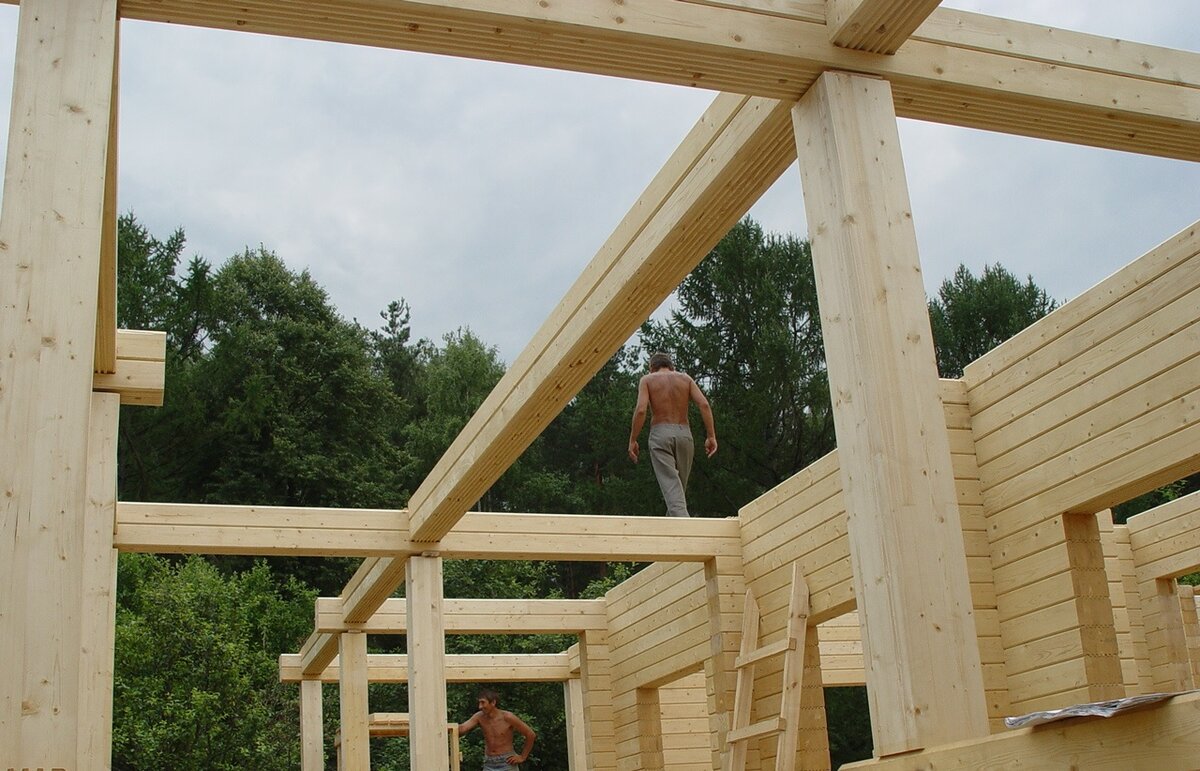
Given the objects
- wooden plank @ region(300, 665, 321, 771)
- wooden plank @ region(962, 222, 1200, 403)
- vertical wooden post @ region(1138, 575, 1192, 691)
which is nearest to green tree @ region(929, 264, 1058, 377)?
wooden plank @ region(300, 665, 321, 771)

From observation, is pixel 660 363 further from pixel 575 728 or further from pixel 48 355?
pixel 48 355

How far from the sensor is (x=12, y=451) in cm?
288

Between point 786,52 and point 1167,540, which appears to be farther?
point 1167,540

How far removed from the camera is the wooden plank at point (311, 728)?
1124cm

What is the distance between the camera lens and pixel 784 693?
23.9 feet

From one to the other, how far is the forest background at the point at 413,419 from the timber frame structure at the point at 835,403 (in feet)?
32.7

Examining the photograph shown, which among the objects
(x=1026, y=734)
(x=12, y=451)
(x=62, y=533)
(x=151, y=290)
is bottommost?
(x=1026, y=734)

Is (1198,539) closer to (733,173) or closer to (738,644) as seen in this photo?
(738,644)

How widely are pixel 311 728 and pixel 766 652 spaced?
5767 mm

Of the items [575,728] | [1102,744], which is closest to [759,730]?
[1102,744]

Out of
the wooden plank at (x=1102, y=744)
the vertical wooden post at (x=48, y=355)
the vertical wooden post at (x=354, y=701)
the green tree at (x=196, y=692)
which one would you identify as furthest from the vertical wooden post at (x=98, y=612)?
the green tree at (x=196, y=692)

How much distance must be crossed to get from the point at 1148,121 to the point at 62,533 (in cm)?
368

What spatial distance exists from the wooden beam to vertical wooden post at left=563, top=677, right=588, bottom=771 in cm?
871

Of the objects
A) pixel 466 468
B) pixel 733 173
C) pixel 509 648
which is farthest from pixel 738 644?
pixel 509 648
